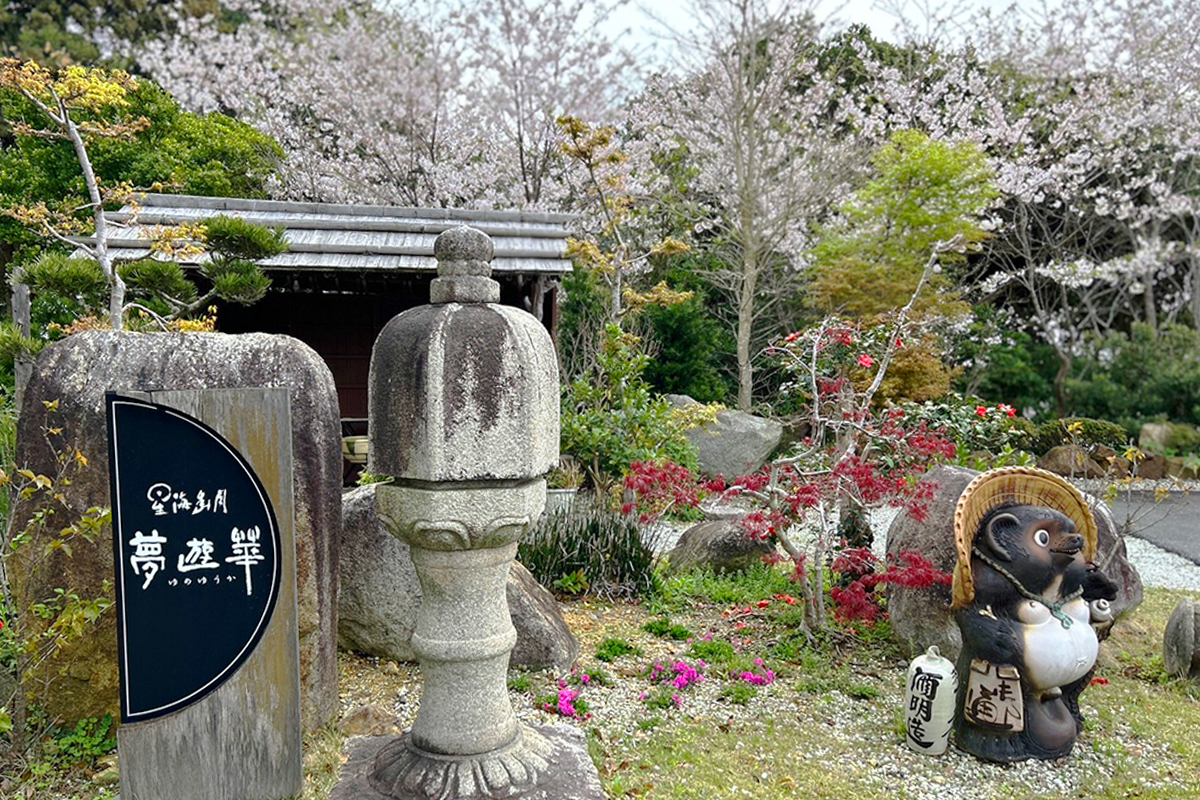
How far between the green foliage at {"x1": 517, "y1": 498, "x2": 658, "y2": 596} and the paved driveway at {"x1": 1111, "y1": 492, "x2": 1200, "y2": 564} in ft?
16.1

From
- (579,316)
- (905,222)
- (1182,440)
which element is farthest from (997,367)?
(579,316)

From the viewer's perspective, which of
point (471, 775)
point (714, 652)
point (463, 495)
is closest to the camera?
point (463, 495)

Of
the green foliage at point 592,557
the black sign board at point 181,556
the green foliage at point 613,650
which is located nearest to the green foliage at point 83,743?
the black sign board at point 181,556

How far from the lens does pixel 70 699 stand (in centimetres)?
358

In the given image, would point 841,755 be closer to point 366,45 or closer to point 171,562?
point 171,562

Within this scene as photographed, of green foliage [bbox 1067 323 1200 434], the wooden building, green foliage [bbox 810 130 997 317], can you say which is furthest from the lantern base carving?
green foliage [bbox 1067 323 1200 434]

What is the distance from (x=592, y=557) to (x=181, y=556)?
341 cm

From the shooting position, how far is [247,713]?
2.98 m

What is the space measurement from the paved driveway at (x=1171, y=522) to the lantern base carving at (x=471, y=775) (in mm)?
6846

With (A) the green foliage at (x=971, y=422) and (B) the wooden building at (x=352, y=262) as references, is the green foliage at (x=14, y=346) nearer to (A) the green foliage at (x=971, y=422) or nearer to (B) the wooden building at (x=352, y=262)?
(B) the wooden building at (x=352, y=262)

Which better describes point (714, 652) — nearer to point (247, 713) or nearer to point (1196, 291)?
point (247, 713)

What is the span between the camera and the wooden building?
804cm

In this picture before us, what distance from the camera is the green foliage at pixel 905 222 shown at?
12562 millimetres

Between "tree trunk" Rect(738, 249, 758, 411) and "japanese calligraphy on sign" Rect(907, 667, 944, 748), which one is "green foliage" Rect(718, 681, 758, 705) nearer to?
"japanese calligraphy on sign" Rect(907, 667, 944, 748)
